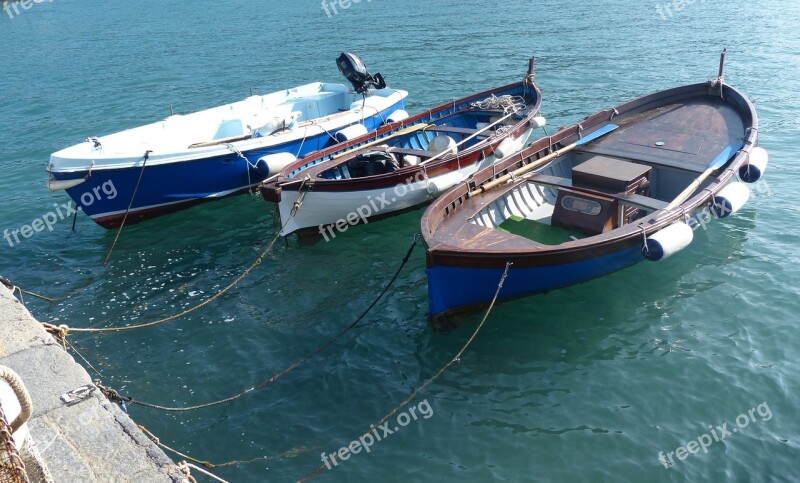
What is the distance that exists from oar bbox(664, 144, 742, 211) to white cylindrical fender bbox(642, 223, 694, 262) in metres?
0.84

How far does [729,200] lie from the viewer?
38.5 feet

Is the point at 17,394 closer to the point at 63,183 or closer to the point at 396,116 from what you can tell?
the point at 63,183

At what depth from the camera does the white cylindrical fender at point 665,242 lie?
10414mm

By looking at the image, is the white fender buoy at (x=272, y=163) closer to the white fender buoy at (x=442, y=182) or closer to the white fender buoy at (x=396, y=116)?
the white fender buoy at (x=396, y=116)

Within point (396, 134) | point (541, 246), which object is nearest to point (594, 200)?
point (541, 246)

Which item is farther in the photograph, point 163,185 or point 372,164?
point 163,185

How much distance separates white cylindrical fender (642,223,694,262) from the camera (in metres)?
10.4

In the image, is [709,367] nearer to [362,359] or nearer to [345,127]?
[362,359]

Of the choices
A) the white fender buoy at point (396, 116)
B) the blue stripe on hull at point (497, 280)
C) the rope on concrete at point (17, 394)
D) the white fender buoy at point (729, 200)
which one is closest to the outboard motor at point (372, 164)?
the white fender buoy at point (396, 116)

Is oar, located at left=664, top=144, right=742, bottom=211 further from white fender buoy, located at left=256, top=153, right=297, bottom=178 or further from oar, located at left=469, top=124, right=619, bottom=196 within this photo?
white fender buoy, located at left=256, top=153, right=297, bottom=178

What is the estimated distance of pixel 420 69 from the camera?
29203mm

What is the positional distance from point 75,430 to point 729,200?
36.6 feet

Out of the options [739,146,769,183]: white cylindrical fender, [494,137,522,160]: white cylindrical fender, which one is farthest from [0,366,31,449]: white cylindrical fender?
[739,146,769,183]: white cylindrical fender

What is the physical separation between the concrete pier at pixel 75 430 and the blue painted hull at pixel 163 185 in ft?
22.7
